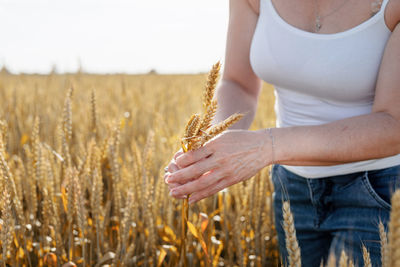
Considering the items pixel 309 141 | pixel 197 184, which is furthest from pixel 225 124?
pixel 309 141

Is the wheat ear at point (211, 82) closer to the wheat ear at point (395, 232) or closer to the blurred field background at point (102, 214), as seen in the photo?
the blurred field background at point (102, 214)

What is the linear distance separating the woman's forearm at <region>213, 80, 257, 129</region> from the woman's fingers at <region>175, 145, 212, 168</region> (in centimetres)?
33

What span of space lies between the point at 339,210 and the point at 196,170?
1.81 ft

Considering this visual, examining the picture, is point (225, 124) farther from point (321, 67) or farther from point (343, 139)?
point (321, 67)

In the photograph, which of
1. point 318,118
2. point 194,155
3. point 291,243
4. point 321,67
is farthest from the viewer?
point 318,118

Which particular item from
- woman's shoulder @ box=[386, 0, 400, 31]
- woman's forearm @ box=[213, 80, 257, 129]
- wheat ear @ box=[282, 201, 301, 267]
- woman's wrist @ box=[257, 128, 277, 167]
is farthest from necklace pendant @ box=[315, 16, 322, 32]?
wheat ear @ box=[282, 201, 301, 267]

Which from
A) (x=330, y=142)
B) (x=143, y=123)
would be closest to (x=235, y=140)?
(x=330, y=142)

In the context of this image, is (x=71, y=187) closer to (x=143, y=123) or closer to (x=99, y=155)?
(x=99, y=155)

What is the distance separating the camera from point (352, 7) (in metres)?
0.90

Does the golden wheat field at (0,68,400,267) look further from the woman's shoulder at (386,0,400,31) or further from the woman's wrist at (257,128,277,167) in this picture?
the woman's shoulder at (386,0,400,31)

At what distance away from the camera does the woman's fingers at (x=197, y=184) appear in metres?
0.67

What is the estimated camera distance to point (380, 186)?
94cm

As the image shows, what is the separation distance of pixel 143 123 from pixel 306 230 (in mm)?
1716

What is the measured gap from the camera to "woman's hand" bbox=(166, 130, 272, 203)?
66cm
